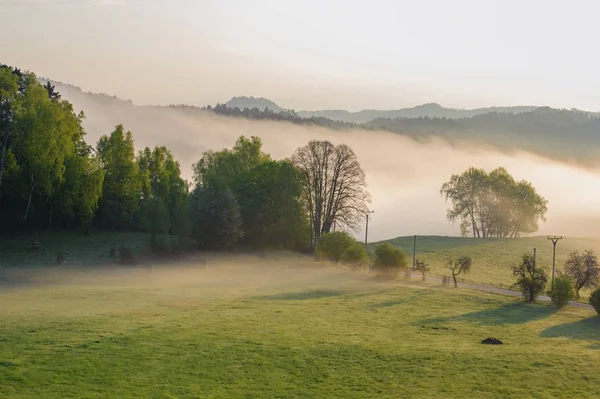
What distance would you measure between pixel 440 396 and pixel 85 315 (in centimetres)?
2491

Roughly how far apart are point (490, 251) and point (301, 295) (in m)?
65.1

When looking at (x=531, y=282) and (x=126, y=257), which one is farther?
(x=126, y=257)

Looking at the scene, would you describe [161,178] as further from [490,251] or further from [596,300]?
[596,300]

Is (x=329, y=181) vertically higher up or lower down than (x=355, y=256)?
higher up

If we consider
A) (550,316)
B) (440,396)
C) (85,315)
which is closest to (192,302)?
(85,315)

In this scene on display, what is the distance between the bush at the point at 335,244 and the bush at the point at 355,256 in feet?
2.35

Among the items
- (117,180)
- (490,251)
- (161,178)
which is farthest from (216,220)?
(490,251)

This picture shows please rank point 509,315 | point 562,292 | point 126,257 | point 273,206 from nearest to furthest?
point 509,315, point 562,292, point 126,257, point 273,206

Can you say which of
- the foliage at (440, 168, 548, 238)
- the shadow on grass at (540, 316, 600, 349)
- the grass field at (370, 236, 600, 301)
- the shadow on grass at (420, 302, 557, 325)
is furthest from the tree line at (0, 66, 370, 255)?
the shadow on grass at (540, 316, 600, 349)

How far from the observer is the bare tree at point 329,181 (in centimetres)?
10169

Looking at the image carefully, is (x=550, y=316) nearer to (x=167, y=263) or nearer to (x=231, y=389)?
(x=231, y=389)

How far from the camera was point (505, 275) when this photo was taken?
295ft

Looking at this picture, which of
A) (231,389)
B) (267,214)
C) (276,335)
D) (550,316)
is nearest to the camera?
(231,389)

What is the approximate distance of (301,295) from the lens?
5750 cm
